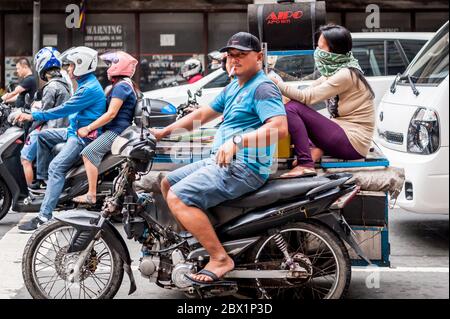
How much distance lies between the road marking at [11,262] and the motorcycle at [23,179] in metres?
0.29

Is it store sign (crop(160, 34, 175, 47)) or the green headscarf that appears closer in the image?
the green headscarf


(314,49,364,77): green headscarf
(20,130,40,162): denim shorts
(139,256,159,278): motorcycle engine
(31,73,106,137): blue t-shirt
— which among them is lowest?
(139,256,159,278): motorcycle engine

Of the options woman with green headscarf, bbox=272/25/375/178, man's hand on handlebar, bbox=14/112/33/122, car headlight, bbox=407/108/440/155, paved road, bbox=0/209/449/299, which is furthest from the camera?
man's hand on handlebar, bbox=14/112/33/122

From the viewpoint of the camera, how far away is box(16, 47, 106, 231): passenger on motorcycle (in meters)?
7.52

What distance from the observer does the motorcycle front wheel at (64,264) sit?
5.27 meters

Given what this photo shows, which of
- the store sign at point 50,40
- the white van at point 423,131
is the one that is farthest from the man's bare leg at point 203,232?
the store sign at point 50,40

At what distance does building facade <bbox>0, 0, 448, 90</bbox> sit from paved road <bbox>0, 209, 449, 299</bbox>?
9799 millimetres

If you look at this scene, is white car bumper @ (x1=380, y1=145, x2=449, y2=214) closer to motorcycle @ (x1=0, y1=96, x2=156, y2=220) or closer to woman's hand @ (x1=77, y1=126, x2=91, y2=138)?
motorcycle @ (x1=0, y1=96, x2=156, y2=220)

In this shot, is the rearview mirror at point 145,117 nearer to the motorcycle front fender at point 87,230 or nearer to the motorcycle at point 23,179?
the motorcycle front fender at point 87,230

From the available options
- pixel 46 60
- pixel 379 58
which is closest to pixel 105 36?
pixel 379 58

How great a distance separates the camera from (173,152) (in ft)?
19.7

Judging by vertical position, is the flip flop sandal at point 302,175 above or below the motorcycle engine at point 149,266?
above

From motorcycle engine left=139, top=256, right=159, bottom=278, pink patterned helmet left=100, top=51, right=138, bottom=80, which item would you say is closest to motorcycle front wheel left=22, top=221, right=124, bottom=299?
motorcycle engine left=139, top=256, right=159, bottom=278
